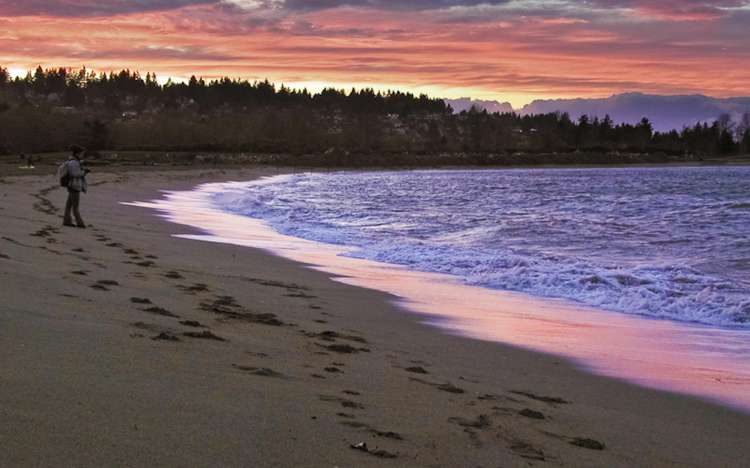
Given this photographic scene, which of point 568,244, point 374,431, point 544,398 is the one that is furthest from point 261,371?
point 568,244

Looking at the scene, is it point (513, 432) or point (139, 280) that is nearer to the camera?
point (513, 432)

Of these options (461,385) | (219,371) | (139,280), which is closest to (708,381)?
(461,385)

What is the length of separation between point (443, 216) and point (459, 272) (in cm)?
1325

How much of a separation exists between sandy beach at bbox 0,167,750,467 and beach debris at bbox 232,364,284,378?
0.03 m

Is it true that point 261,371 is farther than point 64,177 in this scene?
No

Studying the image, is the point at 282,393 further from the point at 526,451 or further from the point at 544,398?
the point at 544,398

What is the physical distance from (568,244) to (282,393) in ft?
49.0

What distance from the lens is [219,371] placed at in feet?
17.5

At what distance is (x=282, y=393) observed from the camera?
196 inches

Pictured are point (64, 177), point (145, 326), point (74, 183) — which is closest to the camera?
point (145, 326)

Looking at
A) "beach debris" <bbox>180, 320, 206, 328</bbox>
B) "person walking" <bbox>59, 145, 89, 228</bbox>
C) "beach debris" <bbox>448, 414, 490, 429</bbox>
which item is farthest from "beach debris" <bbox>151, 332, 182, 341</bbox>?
"person walking" <bbox>59, 145, 89, 228</bbox>

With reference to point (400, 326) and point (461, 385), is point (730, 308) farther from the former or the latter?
point (461, 385)

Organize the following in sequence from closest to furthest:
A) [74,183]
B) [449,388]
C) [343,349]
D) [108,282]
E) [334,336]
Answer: [449,388]
[343,349]
[334,336]
[108,282]
[74,183]

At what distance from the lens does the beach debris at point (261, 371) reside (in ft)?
17.9
